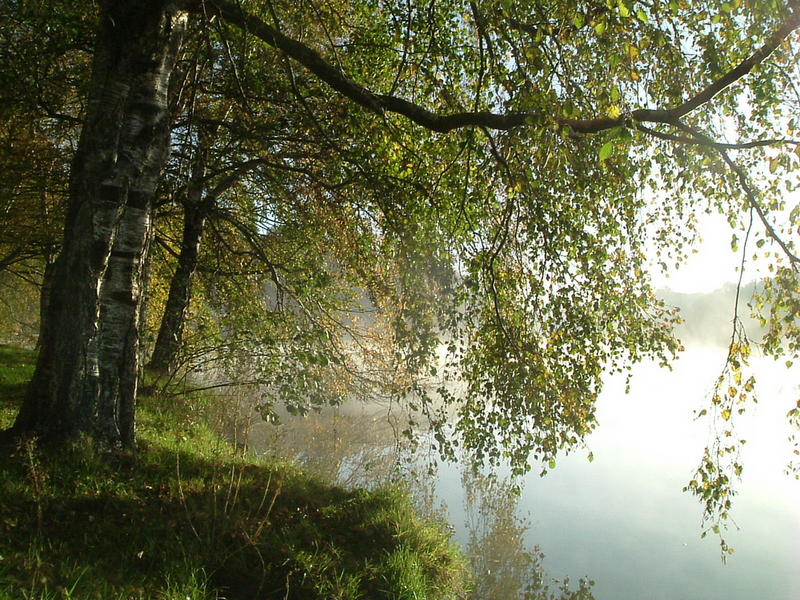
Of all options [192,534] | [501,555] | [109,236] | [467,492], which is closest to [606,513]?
[467,492]

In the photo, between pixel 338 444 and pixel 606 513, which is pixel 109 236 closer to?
pixel 338 444

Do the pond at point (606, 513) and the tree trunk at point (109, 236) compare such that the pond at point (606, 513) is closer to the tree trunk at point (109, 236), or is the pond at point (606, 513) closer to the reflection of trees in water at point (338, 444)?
the reflection of trees in water at point (338, 444)

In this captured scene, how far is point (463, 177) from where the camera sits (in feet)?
22.4

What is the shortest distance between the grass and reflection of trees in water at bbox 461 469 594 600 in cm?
238

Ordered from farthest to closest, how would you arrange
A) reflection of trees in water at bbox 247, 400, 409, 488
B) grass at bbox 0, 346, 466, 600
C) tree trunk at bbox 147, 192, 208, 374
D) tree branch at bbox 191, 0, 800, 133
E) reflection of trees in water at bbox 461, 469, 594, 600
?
reflection of trees in water at bbox 247, 400, 409, 488 < tree trunk at bbox 147, 192, 208, 374 < reflection of trees in water at bbox 461, 469, 594, 600 < tree branch at bbox 191, 0, 800, 133 < grass at bbox 0, 346, 466, 600

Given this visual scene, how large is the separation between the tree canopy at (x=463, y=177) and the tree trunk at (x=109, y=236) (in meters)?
0.02

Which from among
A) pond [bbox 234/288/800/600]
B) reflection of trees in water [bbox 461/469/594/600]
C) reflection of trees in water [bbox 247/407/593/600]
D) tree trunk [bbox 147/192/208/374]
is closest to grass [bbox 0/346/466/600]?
reflection of trees in water [bbox 247/407/593/600]

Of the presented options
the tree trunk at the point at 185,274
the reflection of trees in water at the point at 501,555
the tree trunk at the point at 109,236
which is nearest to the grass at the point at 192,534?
the tree trunk at the point at 109,236

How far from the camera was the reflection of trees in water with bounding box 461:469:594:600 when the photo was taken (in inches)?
371

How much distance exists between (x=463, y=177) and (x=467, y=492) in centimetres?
895

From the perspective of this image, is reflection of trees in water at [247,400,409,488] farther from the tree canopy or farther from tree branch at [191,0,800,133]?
tree branch at [191,0,800,133]

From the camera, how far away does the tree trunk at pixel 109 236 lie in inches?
194

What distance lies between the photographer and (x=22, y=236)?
43.0 feet

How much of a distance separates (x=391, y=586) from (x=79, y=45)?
Result: 7854 millimetres
